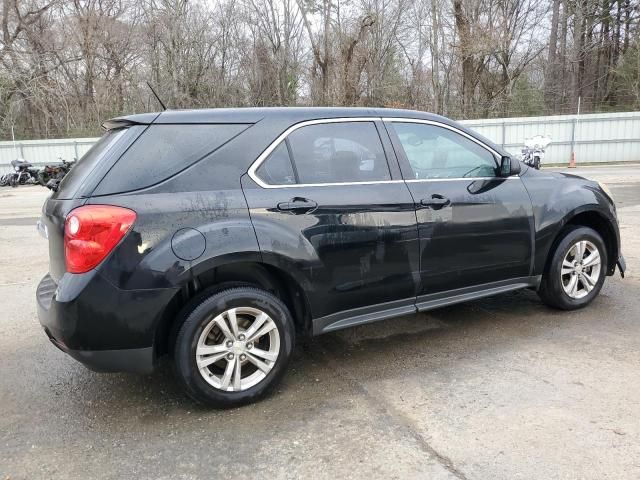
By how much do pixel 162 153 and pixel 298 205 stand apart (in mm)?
845

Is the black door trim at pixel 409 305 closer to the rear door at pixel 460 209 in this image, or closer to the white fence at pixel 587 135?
the rear door at pixel 460 209

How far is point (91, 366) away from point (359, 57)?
29251mm

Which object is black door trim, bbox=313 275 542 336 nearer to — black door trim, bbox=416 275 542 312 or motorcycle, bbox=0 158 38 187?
black door trim, bbox=416 275 542 312

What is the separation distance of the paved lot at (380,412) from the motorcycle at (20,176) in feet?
70.2

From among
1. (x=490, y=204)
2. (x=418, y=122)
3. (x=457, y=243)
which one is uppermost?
(x=418, y=122)

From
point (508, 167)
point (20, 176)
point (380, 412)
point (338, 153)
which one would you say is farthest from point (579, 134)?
point (380, 412)

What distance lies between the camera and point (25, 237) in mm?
9445

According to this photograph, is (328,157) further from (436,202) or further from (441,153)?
(441,153)

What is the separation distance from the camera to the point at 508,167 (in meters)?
4.14

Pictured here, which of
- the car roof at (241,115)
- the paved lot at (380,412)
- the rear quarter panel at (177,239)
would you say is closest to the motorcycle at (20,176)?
the paved lot at (380,412)

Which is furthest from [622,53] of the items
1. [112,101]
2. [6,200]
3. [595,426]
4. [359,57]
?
[595,426]

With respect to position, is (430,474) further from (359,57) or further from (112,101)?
(112,101)

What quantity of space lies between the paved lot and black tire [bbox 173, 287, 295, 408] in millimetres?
107

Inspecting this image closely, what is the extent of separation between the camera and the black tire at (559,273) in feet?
14.6
